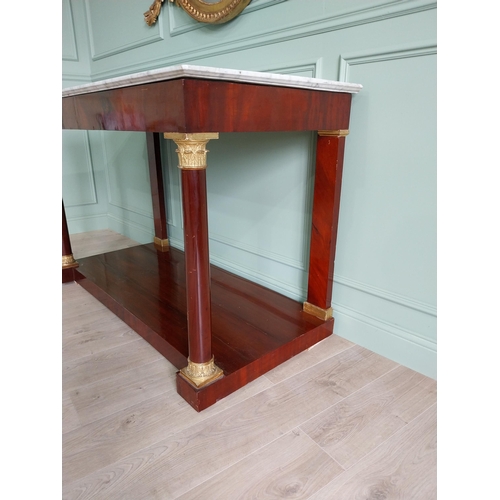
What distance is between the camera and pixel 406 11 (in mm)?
1165

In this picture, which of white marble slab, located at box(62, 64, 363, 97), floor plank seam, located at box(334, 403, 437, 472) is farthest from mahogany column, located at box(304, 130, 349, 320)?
floor plank seam, located at box(334, 403, 437, 472)

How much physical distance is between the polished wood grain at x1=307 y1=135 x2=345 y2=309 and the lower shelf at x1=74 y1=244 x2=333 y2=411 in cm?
13

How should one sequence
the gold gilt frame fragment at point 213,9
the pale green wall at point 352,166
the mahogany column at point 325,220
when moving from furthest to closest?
the gold gilt frame fragment at point 213,9
the mahogany column at point 325,220
the pale green wall at point 352,166

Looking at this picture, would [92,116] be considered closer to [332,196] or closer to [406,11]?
[332,196]

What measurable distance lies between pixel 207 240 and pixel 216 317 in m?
0.58

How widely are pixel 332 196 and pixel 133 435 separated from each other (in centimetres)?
98

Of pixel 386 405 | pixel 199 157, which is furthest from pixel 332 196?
pixel 386 405

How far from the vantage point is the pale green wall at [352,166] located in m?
1.24

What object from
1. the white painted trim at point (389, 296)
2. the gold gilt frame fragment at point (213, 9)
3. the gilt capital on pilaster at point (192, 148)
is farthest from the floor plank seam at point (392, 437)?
the gold gilt frame fragment at point (213, 9)

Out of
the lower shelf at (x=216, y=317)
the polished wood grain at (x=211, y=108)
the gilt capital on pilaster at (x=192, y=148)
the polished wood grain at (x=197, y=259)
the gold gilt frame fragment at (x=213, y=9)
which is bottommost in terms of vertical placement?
the lower shelf at (x=216, y=317)

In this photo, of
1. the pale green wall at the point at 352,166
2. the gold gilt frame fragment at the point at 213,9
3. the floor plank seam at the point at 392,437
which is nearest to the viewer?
the floor plank seam at the point at 392,437

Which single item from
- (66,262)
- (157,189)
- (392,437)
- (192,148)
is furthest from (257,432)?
(157,189)

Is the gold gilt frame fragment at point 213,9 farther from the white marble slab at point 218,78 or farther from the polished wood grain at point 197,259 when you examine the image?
the polished wood grain at point 197,259
